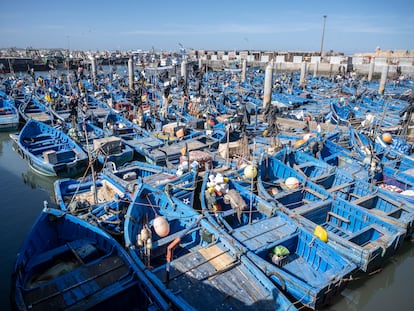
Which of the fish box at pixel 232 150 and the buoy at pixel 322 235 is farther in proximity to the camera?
the fish box at pixel 232 150

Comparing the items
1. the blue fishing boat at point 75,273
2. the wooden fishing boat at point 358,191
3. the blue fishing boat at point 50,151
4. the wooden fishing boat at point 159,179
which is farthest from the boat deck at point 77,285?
the blue fishing boat at point 50,151

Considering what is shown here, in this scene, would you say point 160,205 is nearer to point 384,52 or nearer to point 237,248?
point 237,248

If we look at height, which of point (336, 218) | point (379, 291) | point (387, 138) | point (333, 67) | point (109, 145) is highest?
point (333, 67)

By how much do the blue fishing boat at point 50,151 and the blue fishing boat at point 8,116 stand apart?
6.38m

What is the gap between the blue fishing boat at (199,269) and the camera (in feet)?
26.4

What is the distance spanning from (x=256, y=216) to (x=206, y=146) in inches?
322

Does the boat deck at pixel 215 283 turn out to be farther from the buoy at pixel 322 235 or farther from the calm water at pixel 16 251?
the calm water at pixel 16 251

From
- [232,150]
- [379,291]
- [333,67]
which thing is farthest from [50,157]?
[333,67]

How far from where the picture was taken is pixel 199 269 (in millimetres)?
9031

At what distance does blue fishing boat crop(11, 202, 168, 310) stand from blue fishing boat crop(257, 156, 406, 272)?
6.52m

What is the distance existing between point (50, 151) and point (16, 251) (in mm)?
7732

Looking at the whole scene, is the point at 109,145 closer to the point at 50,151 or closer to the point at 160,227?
the point at 50,151

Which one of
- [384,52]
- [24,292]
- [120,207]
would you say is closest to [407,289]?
[120,207]

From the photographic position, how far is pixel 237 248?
9.48m
